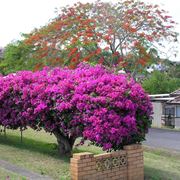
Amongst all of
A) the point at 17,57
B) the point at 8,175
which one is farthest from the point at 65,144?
the point at 17,57

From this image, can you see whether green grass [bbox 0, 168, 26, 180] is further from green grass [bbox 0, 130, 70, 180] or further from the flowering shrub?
the flowering shrub

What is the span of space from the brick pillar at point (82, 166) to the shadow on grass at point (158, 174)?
1.76 m

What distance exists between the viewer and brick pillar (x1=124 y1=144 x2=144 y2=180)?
344 inches

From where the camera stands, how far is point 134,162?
8859 mm

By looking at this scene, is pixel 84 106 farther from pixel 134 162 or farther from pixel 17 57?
pixel 17 57

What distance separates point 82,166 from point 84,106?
4.95 ft

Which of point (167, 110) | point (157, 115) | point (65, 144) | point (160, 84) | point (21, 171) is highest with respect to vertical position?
point (160, 84)

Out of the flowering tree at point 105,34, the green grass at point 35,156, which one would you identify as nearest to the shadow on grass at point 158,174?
the green grass at point 35,156

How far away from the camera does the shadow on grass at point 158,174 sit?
9.22m

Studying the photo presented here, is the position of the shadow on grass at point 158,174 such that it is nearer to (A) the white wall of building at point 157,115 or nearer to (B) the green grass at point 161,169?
(B) the green grass at point 161,169

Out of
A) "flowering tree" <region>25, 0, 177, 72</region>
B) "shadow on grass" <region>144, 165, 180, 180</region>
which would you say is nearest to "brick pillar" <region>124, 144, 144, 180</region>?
"shadow on grass" <region>144, 165, 180, 180</region>

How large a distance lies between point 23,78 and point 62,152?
2191 millimetres

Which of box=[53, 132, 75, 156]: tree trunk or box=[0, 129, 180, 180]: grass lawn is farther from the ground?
box=[53, 132, 75, 156]: tree trunk

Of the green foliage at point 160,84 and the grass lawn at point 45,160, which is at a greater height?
the green foliage at point 160,84
